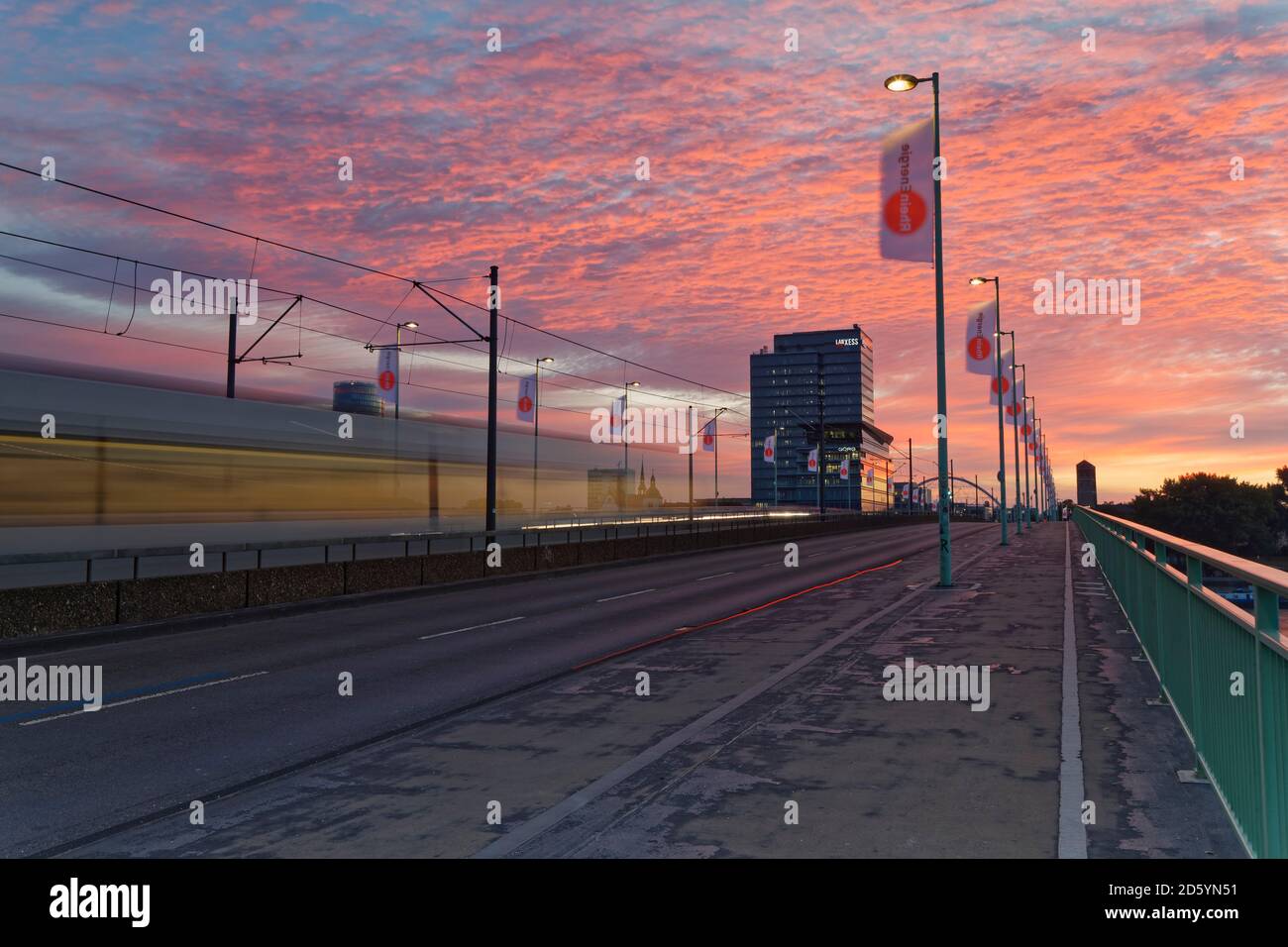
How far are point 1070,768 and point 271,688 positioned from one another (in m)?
7.47

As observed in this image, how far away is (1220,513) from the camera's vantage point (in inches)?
4589

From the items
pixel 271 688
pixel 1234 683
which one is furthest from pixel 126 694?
pixel 1234 683

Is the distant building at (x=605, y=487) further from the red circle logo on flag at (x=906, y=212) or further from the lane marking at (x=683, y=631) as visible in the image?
the red circle logo on flag at (x=906, y=212)

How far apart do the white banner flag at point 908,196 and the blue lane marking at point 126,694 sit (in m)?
14.5

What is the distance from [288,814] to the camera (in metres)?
5.45

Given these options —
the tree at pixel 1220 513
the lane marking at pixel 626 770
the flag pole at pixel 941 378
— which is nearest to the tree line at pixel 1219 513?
the tree at pixel 1220 513

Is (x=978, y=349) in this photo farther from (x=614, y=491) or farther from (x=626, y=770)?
(x=626, y=770)

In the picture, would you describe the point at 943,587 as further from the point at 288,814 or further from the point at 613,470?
the point at 613,470

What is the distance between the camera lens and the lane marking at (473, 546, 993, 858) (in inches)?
193

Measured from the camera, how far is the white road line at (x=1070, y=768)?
4785mm

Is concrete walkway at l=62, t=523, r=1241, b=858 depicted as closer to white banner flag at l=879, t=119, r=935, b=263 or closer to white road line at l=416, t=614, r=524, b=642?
white road line at l=416, t=614, r=524, b=642

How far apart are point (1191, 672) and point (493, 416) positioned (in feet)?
66.7

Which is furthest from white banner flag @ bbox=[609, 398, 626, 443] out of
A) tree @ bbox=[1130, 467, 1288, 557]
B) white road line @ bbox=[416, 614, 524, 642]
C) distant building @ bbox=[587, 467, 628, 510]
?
tree @ bbox=[1130, 467, 1288, 557]
